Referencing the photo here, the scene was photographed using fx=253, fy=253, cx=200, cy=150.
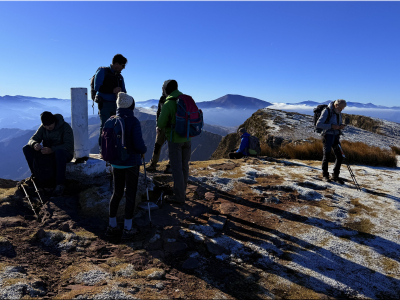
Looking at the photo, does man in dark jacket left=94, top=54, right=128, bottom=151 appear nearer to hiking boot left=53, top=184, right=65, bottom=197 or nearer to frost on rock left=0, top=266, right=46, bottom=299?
hiking boot left=53, top=184, right=65, bottom=197

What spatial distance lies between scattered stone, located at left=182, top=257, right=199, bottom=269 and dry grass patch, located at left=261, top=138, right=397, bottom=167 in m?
7.84

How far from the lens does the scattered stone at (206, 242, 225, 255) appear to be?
3.57 m

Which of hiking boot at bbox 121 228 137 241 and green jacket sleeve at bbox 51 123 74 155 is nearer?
hiking boot at bbox 121 228 137 241

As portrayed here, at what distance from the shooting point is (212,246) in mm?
3699

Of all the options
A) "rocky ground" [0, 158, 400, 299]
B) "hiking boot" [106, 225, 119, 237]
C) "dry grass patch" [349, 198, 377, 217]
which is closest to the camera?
"rocky ground" [0, 158, 400, 299]

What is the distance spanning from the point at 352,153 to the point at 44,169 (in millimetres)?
9813

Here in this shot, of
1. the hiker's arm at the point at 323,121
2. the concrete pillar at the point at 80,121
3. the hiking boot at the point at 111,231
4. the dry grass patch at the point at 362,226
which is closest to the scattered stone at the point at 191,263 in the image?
the hiking boot at the point at 111,231

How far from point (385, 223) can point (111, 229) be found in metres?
4.68

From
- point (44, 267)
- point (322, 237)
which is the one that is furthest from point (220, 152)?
point (44, 267)

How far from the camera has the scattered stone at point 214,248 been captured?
141 inches

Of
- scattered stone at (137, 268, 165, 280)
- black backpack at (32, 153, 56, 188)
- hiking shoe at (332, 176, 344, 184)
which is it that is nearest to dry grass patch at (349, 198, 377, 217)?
hiking shoe at (332, 176, 344, 184)

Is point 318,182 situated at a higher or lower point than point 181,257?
higher

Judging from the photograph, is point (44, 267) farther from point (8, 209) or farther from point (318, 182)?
point (318, 182)

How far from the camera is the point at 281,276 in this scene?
3.05 metres
